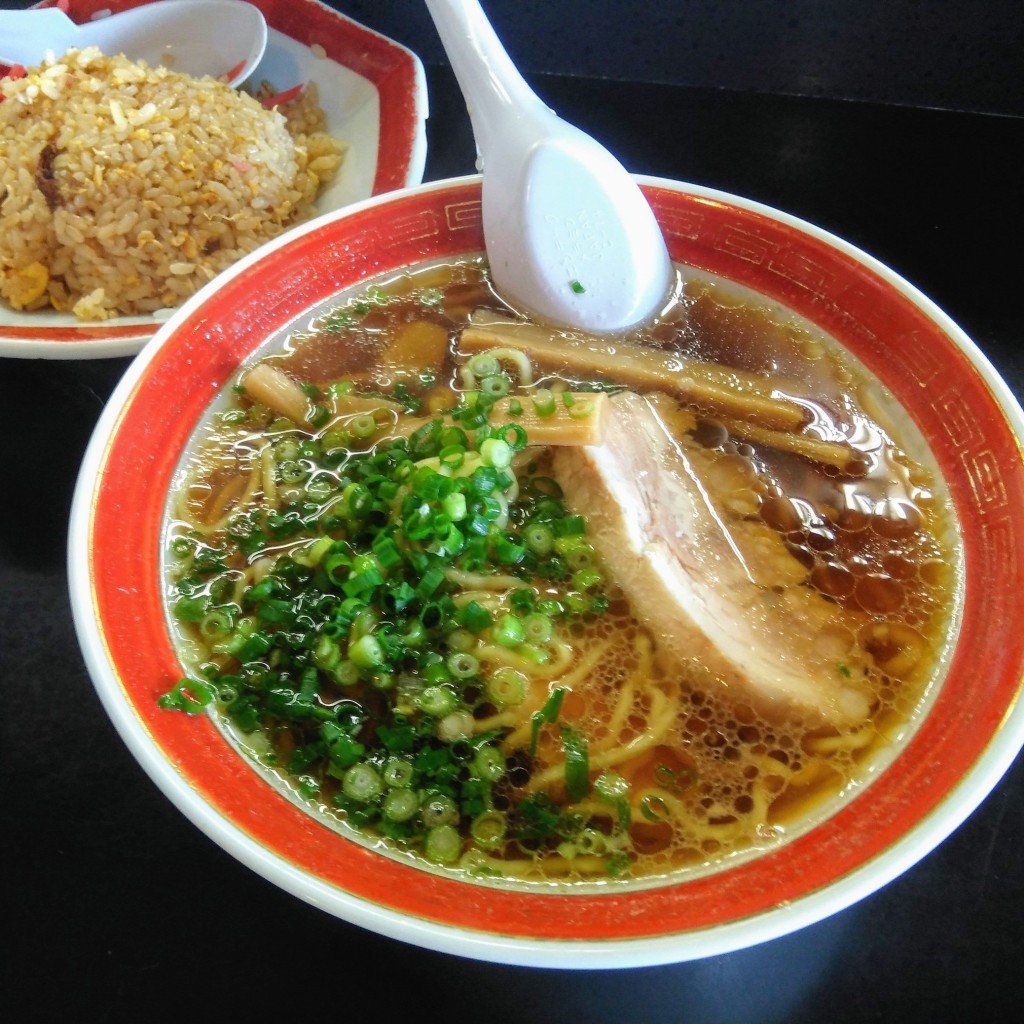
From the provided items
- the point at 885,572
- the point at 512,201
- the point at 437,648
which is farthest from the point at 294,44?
the point at 885,572

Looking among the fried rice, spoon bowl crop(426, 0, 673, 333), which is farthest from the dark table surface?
spoon bowl crop(426, 0, 673, 333)

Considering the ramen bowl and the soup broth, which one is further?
the soup broth

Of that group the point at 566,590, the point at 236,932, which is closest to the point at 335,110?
the point at 566,590

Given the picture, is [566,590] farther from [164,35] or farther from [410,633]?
[164,35]

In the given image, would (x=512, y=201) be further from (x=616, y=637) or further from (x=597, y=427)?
(x=616, y=637)

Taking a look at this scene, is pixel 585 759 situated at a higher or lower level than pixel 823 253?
lower

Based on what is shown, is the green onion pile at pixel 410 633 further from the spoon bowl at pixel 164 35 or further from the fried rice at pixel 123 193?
the spoon bowl at pixel 164 35

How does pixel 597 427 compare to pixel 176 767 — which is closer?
pixel 176 767

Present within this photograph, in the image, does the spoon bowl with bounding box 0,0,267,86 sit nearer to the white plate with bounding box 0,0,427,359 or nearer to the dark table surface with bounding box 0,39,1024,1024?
the white plate with bounding box 0,0,427,359
